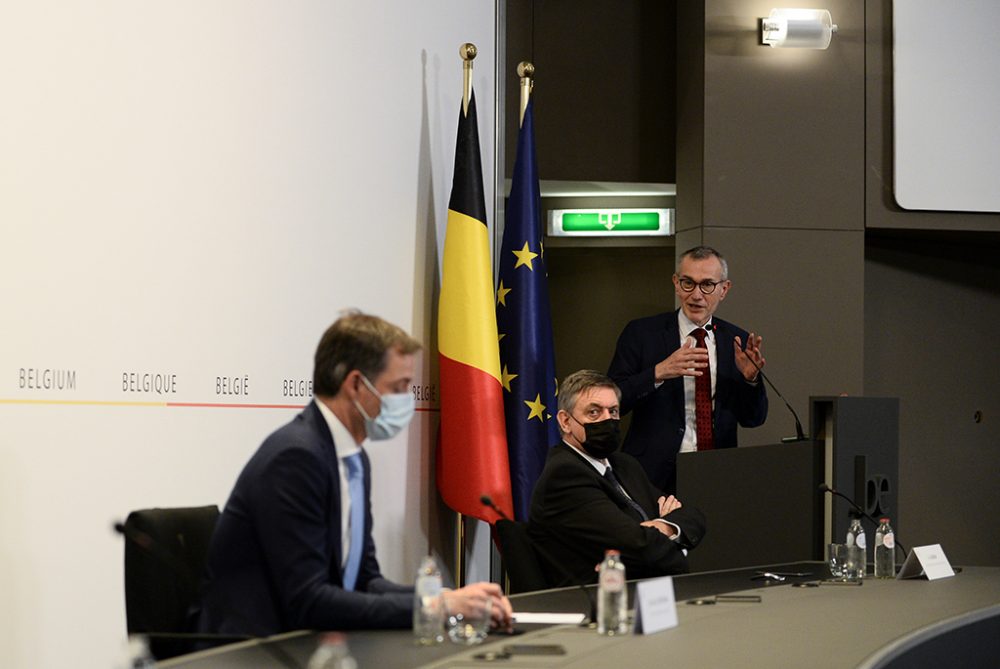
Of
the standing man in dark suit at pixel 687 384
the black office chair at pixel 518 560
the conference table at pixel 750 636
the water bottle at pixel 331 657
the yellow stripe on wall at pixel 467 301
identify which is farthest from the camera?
the yellow stripe on wall at pixel 467 301

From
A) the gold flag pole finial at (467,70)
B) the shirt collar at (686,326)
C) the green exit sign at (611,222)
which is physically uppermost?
the gold flag pole finial at (467,70)

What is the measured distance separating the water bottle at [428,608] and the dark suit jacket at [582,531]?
1474 mm

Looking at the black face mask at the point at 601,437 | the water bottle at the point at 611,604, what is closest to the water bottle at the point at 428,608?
the water bottle at the point at 611,604

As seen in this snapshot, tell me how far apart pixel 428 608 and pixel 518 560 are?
4.94ft

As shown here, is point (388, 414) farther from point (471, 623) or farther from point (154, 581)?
point (154, 581)

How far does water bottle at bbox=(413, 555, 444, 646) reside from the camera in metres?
2.32

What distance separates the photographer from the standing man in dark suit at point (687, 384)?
16.5ft

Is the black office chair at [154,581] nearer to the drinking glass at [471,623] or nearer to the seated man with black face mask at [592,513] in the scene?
the drinking glass at [471,623]

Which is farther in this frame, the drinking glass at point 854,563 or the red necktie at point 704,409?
the red necktie at point 704,409

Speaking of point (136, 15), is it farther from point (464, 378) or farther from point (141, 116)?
point (464, 378)

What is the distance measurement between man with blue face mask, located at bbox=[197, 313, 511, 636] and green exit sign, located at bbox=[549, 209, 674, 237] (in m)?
4.96

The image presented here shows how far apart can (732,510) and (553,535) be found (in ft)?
3.04

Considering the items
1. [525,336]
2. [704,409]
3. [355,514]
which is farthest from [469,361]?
[355,514]

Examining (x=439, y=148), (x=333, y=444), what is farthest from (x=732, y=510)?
(x=333, y=444)
